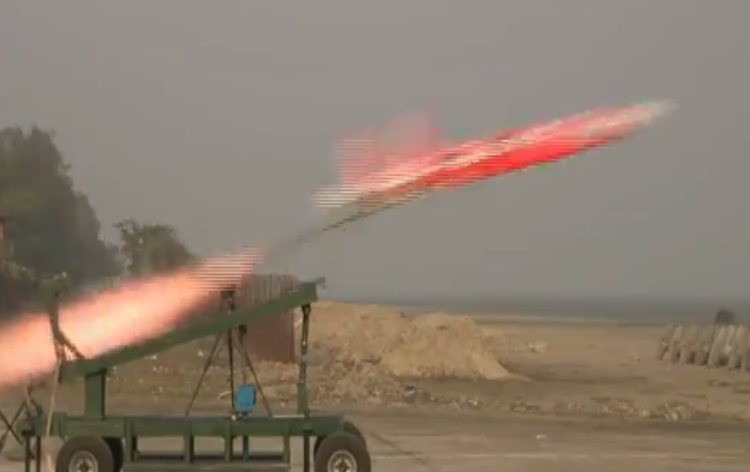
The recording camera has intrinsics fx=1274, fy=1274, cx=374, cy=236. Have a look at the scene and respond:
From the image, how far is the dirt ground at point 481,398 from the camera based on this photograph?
70.6 ft

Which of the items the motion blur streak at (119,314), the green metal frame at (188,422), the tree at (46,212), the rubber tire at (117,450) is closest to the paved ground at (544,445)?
the motion blur streak at (119,314)

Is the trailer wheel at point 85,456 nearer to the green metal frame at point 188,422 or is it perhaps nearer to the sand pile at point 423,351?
the green metal frame at point 188,422

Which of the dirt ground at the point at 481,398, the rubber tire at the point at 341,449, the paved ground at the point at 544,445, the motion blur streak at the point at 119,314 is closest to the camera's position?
the rubber tire at the point at 341,449

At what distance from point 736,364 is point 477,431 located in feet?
84.7

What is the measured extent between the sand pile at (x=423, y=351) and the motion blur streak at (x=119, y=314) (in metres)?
16.8

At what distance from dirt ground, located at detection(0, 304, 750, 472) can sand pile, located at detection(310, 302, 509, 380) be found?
53 mm

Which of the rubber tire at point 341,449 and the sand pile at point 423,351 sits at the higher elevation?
the sand pile at point 423,351

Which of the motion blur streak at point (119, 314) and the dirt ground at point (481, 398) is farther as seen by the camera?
the dirt ground at point (481, 398)

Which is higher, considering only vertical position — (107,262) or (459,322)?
(107,262)

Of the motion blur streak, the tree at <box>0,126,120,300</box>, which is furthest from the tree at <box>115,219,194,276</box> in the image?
the motion blur streak

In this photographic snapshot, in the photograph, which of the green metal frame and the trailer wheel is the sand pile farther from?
the trailer wheel

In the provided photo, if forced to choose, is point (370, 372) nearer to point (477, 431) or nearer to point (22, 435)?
point (477, 431)

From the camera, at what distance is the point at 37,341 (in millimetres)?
21125

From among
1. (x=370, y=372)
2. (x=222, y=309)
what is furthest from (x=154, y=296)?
(x=370, y=372)
